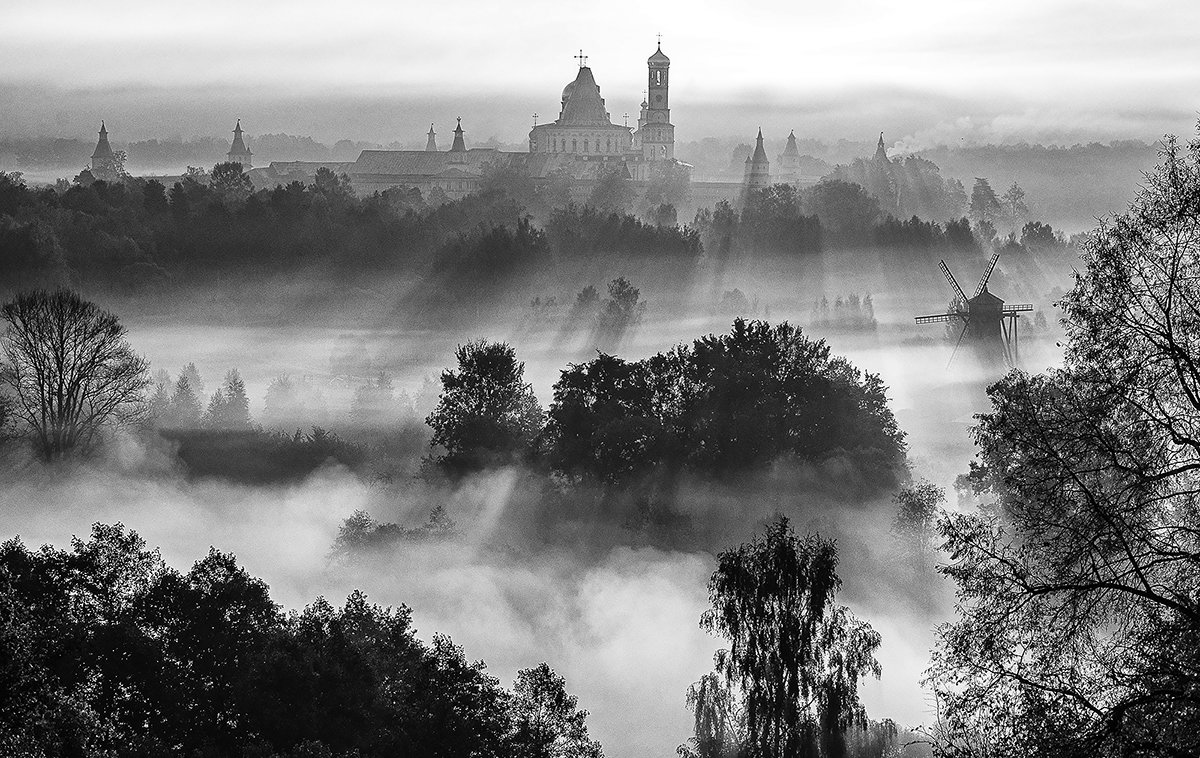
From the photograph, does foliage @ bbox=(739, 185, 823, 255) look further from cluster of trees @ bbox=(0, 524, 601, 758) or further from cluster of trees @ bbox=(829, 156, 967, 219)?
cluster of trees @ bbox=(0, 524, 601, 758)

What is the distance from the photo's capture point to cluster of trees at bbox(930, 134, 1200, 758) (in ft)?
37.5

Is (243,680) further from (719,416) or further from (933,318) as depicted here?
(933,318)

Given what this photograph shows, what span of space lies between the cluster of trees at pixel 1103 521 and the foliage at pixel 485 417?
3616cm

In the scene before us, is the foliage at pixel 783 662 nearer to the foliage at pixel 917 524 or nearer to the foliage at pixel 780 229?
the foliage at pixel 917 524

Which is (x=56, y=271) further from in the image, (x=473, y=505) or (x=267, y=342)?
(x=473, y=505)

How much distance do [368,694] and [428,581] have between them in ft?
63.1

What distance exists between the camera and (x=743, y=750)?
2162cm

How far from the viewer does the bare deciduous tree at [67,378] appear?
54.0 m

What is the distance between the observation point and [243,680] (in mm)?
20203

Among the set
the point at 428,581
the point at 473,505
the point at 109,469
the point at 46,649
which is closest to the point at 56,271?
the point at 109,469

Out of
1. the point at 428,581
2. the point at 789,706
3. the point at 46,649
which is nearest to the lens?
the point at 46,649

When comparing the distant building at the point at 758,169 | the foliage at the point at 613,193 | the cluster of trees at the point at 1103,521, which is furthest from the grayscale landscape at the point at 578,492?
the distant building at the point at 758,169

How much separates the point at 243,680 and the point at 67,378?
39.3 meters

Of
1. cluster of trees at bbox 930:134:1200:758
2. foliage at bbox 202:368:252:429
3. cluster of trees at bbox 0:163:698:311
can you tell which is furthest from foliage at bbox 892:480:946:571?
cluster of trees at bbox 0:163:698:311
